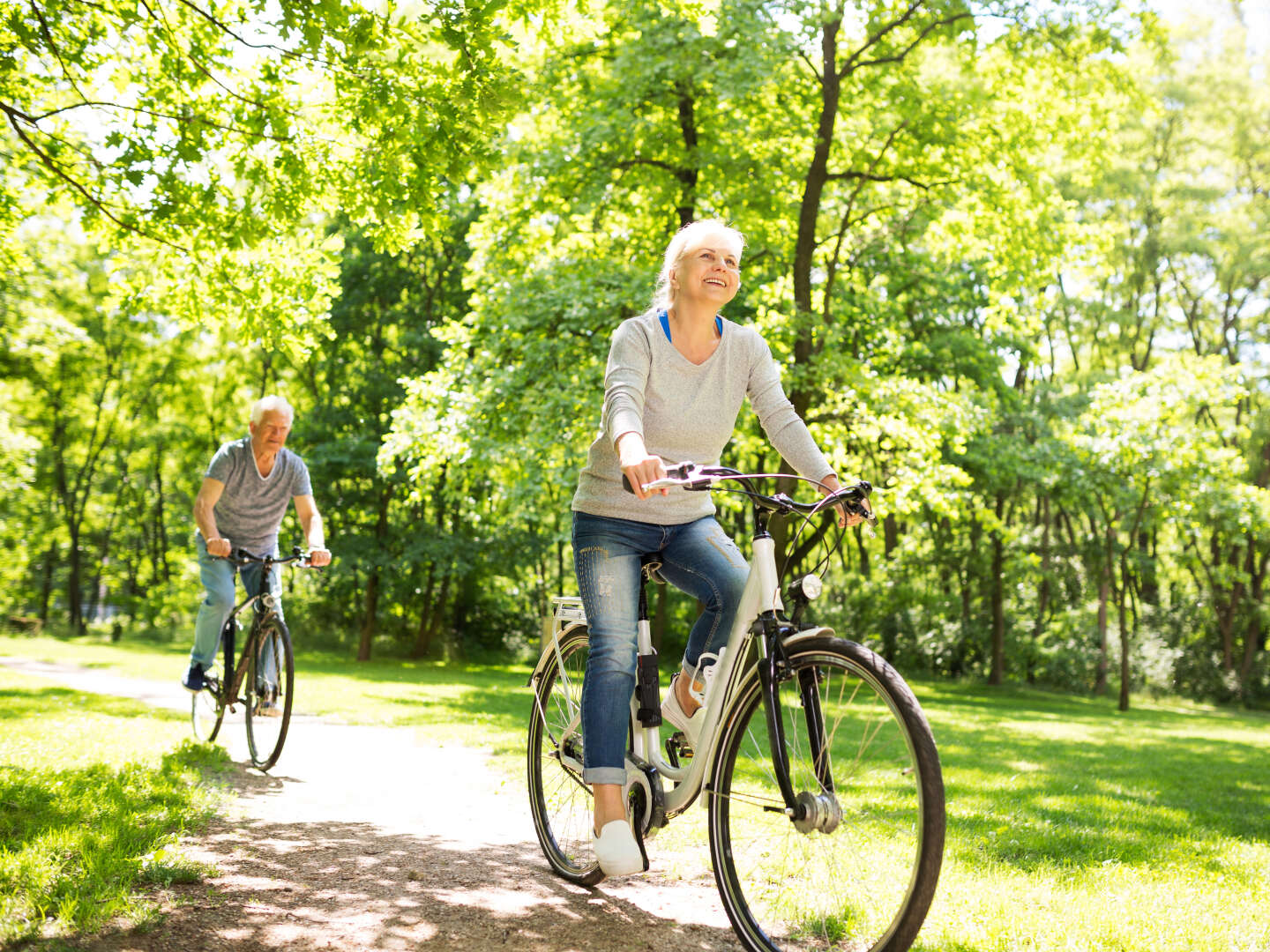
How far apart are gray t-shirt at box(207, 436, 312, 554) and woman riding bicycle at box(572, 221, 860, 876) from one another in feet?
11.6

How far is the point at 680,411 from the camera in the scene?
3656mm

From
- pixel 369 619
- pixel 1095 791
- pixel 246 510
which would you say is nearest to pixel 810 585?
pixel 246 510

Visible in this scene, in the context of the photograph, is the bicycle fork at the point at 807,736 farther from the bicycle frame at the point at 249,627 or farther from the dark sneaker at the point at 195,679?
the dark sneaker at the point at 195,679

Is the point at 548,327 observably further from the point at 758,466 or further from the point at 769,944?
the point at 769,944

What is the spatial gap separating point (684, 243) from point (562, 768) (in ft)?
6.95

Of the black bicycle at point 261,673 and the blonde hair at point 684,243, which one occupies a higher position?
the blonde hair at point 684,243

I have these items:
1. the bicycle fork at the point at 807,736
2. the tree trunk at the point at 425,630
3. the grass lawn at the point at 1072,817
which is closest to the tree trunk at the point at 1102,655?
the grass lawn at the point at 1072,817

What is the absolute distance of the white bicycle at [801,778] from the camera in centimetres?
274

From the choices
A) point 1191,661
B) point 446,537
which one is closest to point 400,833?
point 446,537

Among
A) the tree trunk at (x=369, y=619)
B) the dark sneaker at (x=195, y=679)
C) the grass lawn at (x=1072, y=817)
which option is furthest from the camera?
the tree trunk at (x=369, y=619)

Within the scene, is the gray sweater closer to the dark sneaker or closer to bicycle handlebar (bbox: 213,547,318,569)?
bicycle handlebar (bbox: 213,547,318,569)

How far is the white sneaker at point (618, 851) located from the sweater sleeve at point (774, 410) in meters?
1.34

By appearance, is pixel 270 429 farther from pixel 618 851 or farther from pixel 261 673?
pixel 618 851

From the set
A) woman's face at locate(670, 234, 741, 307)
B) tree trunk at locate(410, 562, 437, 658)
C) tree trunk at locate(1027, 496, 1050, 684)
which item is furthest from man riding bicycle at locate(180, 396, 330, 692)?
tree trunk at locate(1027, 496, 1050, 684)
